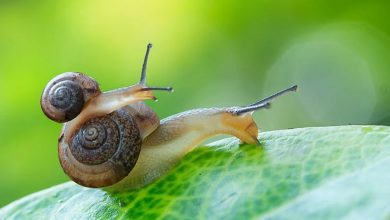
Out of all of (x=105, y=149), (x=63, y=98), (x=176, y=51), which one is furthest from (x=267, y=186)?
(x=176, y=51)

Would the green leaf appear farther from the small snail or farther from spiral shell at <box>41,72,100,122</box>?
spiral shell at <box>41,72,100,122</box>

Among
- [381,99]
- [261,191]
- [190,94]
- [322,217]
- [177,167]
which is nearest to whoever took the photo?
[322,217]

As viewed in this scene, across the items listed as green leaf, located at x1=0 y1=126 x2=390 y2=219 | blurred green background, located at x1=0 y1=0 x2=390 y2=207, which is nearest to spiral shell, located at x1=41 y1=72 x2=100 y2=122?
green leaf, located at x1=0 y1=126 x2=390 y2=219

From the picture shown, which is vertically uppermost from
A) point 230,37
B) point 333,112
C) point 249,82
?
point 230,37

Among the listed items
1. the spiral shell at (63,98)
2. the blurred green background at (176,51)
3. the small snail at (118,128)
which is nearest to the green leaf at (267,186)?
the small snail at (118,128)

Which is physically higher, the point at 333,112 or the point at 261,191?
the point at 261,191

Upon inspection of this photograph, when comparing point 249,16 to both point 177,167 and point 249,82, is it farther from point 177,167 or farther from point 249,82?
point 177,167

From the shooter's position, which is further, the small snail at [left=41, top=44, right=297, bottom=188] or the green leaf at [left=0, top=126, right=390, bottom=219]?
the small snail at [left=41, top=44, right=297, bottom=188]

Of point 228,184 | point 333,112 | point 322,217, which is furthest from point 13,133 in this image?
point 322,217
